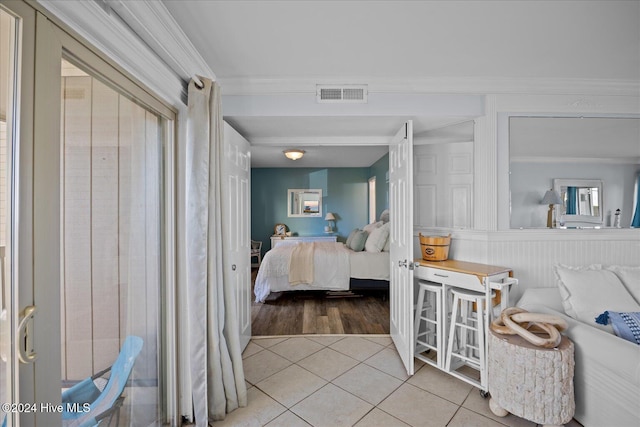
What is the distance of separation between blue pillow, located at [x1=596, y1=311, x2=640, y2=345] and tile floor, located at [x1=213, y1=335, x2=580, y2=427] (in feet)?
2.11

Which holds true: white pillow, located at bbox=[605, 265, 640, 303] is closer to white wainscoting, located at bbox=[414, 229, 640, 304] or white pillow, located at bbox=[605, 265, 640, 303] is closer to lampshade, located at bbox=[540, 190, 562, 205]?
white wainscoting, located at bbox=[414, 229, 640, 304]

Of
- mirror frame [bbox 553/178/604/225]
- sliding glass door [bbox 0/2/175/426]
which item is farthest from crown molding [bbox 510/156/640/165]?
sliding glass door [bbox 0/2/175/426]

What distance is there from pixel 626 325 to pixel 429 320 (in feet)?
3.76

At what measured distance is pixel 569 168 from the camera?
96.1 inches

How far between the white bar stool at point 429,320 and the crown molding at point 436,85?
1648 millimetres

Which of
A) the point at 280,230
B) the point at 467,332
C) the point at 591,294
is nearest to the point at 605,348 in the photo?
the point at 591,294

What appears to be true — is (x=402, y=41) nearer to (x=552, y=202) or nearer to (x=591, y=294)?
(x=552, y=202)

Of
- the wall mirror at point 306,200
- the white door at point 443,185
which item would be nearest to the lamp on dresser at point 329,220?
the wall mirror at point 306,200

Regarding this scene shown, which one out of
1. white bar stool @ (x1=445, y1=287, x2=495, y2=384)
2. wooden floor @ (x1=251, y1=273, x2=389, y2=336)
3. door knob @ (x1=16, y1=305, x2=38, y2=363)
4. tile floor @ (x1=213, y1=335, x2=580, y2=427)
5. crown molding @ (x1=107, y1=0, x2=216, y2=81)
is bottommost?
tile floor @ (x1=213, y1=335, x2=580, y2=427)

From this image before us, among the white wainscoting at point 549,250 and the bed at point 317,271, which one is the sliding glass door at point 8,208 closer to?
the white wainscoting at point 549,250

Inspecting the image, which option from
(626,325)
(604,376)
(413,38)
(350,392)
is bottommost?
(350,392)

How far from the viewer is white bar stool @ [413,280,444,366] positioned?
2.27 meters

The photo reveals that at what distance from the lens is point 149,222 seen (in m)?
1.62

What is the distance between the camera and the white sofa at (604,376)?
1.45 meters
